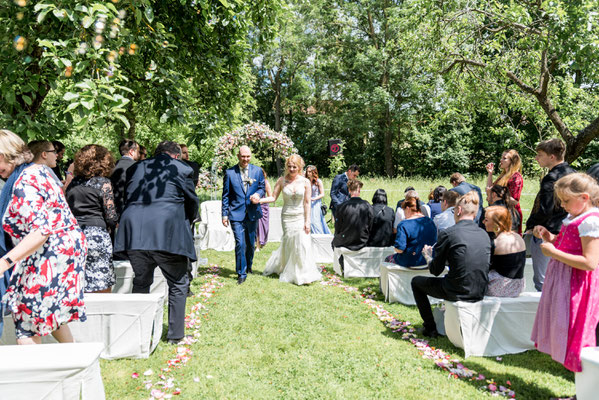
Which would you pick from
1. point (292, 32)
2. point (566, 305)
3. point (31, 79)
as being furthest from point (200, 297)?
point (292, 32)

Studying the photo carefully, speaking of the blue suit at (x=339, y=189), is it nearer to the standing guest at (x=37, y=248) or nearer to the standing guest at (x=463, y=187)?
the standing guest at (x=463, y=187)

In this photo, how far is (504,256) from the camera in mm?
4117

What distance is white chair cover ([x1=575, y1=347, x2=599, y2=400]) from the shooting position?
2557mm

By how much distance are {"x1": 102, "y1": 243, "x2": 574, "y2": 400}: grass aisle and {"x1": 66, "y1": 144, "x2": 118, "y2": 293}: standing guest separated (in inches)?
36.9

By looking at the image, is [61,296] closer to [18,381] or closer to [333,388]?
[18,381]

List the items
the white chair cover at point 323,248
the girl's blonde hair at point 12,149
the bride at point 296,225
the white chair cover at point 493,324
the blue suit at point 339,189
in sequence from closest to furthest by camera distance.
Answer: the girl's blonde hair at point 12,149 < the white chair cover at point 493,324 < the bride at point 296,225 < the white chair cover at point 323,248 < the blue suit at point 339,189

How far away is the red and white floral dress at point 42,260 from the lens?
109 inches

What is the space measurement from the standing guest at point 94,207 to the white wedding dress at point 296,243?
115 inches

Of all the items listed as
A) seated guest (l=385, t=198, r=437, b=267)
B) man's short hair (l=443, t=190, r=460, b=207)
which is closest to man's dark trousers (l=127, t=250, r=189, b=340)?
seated guest (l=385, t=198, r=437, b=267)

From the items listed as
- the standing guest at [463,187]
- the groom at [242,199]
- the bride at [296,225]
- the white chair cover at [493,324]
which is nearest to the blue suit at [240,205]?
the groom at [242,199]

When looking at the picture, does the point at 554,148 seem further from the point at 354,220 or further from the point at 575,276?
the point at 354,220

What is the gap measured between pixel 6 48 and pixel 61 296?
257 cm

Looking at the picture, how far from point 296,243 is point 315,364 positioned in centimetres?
290

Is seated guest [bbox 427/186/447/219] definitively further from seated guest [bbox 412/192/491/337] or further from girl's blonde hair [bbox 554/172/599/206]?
girl's blonde hair [bbox 554/172/599/206]
